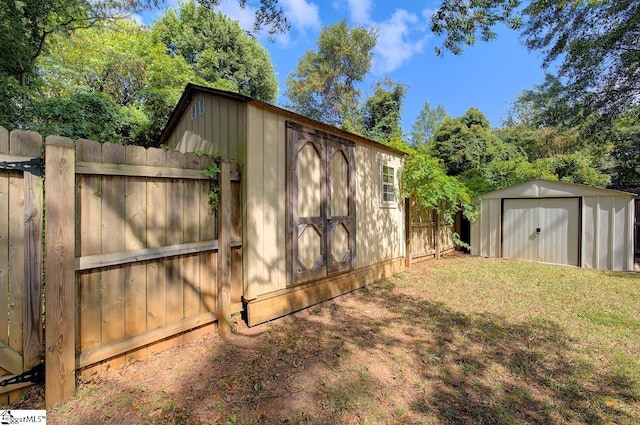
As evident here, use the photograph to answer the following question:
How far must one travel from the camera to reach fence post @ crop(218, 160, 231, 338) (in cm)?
335

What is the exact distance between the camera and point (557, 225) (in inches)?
311

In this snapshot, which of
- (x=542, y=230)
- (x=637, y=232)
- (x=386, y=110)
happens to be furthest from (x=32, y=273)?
(x=386, y=110)

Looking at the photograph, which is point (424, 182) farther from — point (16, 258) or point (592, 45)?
point (16, 258)

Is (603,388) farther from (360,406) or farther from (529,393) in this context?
(360,406)

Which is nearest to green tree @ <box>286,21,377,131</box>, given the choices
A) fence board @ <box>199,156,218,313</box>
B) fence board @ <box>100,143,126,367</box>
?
fence board @ <box>199,156,218,313</box>

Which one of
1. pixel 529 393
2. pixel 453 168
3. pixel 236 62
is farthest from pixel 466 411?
pixel 236 62

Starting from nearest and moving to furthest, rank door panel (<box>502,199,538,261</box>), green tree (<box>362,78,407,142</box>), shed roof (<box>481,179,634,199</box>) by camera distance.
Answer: shed roof (<box>481,179,634,199</box>) → door panel (<box>502,199,538,261</box>) → green tree (<box>362,78,407,142</box>)

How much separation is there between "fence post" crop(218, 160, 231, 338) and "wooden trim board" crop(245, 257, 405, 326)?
33 cm

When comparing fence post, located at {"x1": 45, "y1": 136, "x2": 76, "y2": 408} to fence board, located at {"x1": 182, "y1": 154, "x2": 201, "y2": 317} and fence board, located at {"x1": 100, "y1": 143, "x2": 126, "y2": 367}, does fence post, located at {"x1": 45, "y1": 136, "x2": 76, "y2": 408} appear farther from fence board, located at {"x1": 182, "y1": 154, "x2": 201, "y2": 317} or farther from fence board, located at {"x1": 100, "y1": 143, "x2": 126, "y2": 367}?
fence board, located at {"x1": 182, "y1": 154, "x2": 201, "y2": 317}

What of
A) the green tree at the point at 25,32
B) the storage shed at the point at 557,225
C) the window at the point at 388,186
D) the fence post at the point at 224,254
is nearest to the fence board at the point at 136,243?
the fence post at the point at 224,254

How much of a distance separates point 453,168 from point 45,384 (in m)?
14.3

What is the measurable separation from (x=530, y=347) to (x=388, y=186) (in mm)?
4128

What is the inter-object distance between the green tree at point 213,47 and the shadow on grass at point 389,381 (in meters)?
15.3

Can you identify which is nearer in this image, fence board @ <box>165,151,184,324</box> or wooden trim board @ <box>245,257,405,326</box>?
fence board @ <box>165,151,184,324</box>
